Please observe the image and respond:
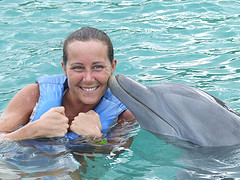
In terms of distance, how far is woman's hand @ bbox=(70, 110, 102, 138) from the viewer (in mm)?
5336

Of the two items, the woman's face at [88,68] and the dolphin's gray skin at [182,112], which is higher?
the woman's face at [88,68]

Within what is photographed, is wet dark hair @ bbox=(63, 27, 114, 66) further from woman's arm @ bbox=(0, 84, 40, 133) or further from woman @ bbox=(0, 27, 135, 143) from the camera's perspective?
woman's arm @ bbox=(0, 84, 40, 133)

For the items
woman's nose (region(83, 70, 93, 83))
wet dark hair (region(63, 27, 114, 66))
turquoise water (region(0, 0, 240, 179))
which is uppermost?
wet dark hair (region(63, 27, 114, 66))

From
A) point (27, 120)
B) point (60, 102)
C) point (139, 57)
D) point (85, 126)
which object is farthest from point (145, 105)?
point (139, 57)

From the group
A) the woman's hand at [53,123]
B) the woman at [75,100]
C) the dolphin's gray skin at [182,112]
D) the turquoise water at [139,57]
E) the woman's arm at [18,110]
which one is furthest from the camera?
the woman's arm at [18,110]

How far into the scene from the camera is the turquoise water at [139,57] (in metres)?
4.99

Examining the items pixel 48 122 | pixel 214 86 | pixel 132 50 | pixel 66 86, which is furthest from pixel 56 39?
pixel 48 122

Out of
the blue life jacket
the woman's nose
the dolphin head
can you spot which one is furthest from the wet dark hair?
the dolphin head

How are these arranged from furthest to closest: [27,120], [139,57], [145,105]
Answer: [139,57], [27,120], [145,105]

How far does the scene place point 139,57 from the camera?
380 inches

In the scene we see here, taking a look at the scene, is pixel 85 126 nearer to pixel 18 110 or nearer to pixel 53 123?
pixel 53 123

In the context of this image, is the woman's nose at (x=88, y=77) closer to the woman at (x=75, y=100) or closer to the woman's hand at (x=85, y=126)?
the woman at (x=75, y=100)

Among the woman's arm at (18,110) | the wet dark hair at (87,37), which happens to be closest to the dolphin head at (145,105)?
the wet dark hair at (87,37)

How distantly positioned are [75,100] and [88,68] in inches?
25.8
